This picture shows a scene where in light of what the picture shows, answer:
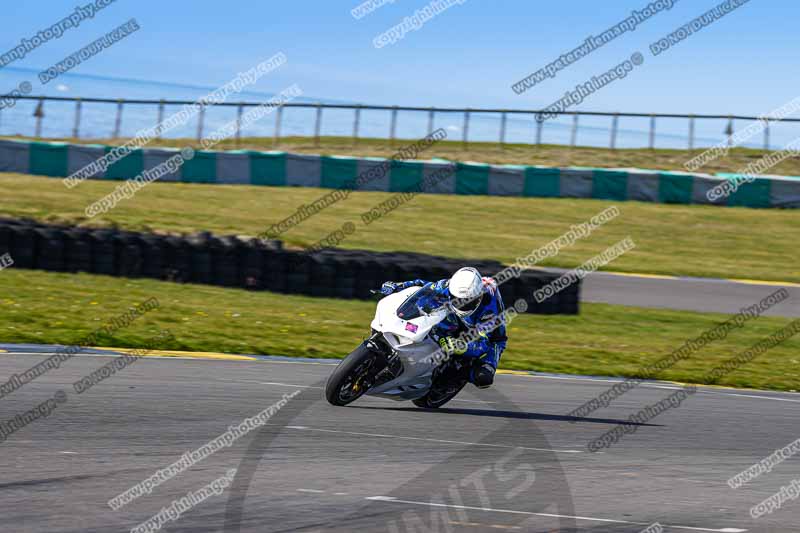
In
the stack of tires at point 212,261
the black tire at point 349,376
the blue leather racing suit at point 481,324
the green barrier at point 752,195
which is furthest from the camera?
the green barrier at point 752,195

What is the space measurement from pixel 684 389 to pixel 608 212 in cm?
1610

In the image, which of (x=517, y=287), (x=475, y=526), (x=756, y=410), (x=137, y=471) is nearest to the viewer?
(x=475, y=526)

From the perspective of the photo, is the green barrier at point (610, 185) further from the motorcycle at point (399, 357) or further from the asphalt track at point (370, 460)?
the motorcycle at point (399, 357)

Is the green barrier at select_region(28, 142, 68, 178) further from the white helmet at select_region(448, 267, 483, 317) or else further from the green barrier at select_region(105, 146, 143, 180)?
the white helmet at select_region(448, 267, 483, 317)

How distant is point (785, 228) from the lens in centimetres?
2808

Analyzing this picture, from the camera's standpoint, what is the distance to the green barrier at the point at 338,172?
30312 millimetres

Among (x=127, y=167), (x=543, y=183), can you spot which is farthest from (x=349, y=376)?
(x=127, y=167)

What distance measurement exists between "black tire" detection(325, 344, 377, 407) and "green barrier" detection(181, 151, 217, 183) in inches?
845

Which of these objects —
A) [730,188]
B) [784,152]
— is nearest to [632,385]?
[730,188]

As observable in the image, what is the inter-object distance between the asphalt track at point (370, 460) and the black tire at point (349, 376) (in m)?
0.13

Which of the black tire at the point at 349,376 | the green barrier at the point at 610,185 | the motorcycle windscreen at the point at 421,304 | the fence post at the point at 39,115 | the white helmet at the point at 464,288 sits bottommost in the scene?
the black tire at the point at 349,376

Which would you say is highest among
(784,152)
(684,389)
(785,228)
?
(784,152)

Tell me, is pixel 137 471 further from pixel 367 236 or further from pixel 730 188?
pixel 730 188

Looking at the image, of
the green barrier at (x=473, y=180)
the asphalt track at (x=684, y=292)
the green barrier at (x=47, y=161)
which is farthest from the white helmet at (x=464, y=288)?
the green barrier at (x=47, y=161)
